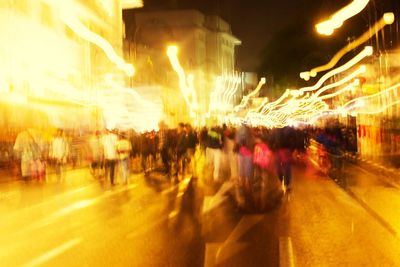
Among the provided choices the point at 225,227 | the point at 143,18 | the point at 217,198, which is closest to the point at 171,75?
the point at 143,18

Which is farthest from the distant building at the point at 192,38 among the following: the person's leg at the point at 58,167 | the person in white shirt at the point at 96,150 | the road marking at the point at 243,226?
the road marking at the point at 243,226

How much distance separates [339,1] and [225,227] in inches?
868

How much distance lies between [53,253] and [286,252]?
321 centimetres

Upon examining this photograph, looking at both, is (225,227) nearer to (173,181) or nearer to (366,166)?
(173,181)

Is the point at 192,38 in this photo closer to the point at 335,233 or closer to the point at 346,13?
the point at 346,13

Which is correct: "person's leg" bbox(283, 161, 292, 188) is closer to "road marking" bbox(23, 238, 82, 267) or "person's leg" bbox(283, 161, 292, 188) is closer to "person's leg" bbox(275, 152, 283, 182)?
"person's leg" bbox(275, 152, 283, 182)

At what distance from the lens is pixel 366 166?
75.9 feet

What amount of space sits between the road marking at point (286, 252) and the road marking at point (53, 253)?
305cm

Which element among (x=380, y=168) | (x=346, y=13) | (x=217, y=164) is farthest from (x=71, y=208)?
(x=380, y=168)

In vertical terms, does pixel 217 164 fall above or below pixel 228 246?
above

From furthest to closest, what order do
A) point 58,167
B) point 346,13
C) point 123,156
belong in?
1. point 58,167
2. point 123,156
3. point 346,13

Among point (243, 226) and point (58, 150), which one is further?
point (58, 150)

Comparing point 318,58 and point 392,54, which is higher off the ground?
point 318,58

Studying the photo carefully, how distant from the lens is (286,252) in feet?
26.5
